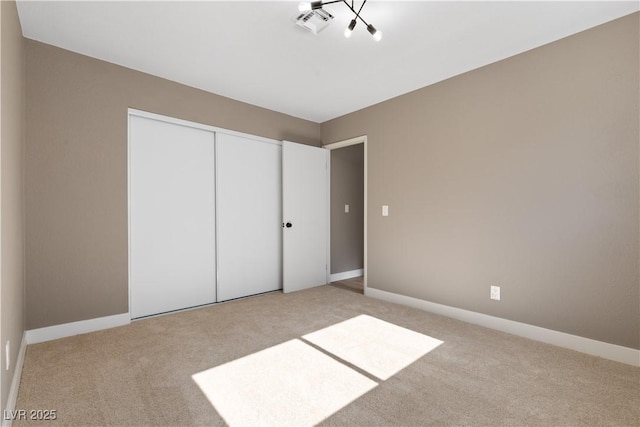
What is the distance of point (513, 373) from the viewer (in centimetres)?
204

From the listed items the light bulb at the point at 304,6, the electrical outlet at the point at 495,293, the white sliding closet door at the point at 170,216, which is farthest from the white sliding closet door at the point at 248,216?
the electrical outlet at the point at 495,293

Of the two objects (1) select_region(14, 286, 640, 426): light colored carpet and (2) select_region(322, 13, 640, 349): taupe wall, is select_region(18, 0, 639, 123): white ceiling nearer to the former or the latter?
(2) select_region(322, 13, 640, 349): taupe wall

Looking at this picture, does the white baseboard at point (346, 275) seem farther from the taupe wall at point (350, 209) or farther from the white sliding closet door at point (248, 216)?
the white sliding closet door at point (248, 216)

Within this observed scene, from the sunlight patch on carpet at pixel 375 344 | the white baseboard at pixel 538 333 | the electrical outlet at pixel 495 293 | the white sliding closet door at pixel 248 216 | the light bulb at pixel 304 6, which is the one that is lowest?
the sunlight patch on carpet at pixel 375 344

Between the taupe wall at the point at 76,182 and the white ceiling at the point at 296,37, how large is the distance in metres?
0.22

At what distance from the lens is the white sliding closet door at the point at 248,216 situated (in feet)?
12.2

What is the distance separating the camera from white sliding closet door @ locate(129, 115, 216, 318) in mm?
3076

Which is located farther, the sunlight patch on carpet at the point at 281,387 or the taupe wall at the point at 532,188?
the taupe wall at the point at 532,188

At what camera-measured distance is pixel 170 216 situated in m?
3.29

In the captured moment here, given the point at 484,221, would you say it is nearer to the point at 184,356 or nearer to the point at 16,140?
the point at 184,356

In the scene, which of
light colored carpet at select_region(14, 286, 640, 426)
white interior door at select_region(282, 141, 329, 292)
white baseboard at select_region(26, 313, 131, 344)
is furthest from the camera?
white interior door at select_region(282, 141, 329, 292)

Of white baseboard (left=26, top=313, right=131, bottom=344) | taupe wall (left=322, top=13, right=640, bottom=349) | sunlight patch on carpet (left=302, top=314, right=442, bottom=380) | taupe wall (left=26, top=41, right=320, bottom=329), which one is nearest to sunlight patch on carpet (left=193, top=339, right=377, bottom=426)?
sunlight patch on carpet (left=302, top=314, right=442, bottom=380)

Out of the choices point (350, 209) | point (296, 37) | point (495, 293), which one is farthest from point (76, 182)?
point (495, 293)

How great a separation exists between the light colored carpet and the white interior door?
135cm
